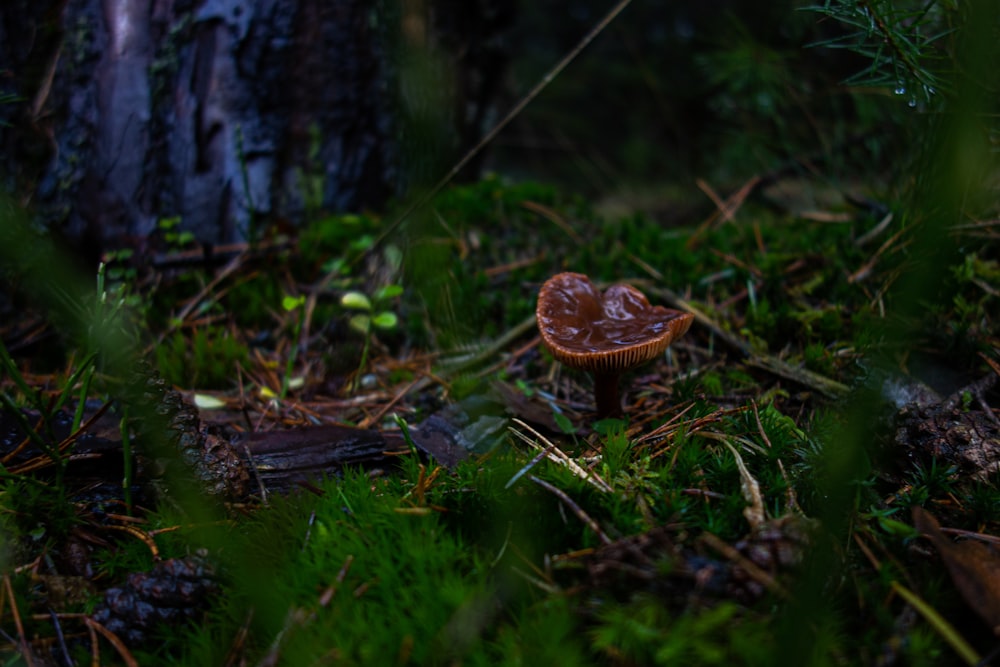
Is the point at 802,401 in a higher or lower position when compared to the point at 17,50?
lower

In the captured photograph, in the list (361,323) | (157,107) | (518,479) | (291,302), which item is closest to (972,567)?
(518,479)

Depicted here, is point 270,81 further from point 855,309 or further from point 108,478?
point 855,309

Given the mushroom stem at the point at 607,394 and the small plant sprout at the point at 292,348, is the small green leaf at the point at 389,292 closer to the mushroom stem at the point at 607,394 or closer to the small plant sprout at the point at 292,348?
the small plant sprout at the point at 292,348

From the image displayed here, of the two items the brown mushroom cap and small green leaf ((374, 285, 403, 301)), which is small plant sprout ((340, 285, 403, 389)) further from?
the brown mushroom cap

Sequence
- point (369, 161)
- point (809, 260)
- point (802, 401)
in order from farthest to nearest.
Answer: point (369, 161) → point (809, 260) → point (802, 401)

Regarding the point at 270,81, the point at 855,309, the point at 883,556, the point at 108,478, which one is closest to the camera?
the point at 883,556

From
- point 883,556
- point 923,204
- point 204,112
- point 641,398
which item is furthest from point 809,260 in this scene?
point 204,112

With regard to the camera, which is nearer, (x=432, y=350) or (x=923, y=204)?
(x=923, y=204)

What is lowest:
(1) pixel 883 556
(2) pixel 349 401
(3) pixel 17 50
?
(2) pixel 349 401
